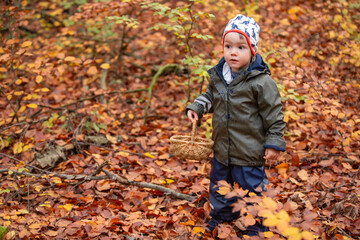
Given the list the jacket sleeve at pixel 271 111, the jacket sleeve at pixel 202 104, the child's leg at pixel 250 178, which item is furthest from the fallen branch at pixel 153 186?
the jacket sleeve at pixel 271 111

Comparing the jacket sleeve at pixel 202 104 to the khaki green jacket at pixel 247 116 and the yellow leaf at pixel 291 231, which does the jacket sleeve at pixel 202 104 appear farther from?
the yellow leaf at pixel 291 231

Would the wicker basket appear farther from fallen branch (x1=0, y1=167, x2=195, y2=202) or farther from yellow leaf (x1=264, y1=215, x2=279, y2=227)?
yellow leaf (x1=264, y1=215, x2=279, y2=227)

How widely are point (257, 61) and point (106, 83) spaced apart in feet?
15.8

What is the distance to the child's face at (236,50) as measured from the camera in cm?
245

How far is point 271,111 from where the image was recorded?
8.11ft

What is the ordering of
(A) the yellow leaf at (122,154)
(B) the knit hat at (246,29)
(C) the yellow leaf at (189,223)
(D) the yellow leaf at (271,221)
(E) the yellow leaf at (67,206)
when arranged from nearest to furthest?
(D) the yellow leaf at (271,221) < (B) the knit hat at (246,29) < (C) the yellow leaf at (189,223) < (E) the yellow leaf at (67,206) < (A) the yellow leaf at (122,154)

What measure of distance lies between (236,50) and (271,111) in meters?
0.56

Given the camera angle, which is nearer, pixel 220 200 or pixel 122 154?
pixel 220 200

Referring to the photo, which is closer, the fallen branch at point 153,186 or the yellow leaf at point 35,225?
the yellow leaf at point 35,225

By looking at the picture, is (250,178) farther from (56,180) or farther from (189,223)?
(56,180)

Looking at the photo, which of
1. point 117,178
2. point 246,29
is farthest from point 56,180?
point 246,29

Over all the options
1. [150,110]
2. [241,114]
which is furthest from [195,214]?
[150,110]

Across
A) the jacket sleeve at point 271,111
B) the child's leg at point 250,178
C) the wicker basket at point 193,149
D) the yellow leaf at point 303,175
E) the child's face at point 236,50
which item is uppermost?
the child's face at point 236,50

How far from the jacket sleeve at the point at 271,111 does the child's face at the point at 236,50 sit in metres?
0.23
